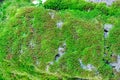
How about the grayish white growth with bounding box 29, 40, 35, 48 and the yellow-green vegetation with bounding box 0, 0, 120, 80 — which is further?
the grayish white growth with bounding box 29, 40, 35, 48

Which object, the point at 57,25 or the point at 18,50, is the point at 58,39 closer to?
the point at 57,25

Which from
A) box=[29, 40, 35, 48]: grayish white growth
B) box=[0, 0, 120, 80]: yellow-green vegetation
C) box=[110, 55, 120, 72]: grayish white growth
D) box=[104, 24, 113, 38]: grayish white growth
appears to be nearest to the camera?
box=[110, 55, 120, 72]: grayish white growth

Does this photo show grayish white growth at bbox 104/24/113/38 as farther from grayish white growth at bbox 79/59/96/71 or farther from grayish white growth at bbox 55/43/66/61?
grayish white growth at bbox 55/43/66/61

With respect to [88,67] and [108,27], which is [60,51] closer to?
[88,67]

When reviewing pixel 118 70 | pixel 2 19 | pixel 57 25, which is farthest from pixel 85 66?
pixel 2 19

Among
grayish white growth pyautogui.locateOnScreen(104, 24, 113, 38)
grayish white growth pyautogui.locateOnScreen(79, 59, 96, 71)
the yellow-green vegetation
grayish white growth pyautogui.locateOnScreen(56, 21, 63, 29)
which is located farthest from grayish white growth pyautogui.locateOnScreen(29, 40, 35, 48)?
grayish white growth pyautogui.locateOnScreen(104, 24, 113, 38)

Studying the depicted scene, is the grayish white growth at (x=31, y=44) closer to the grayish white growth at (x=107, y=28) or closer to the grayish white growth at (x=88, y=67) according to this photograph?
the grayish white growth at (x=88, y=67)

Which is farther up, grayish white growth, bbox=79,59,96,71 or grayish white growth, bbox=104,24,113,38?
grayish white growth, bbox=104,24,113,38

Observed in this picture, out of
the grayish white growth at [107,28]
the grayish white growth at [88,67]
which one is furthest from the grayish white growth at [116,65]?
the grayish white growth at [107,28]
